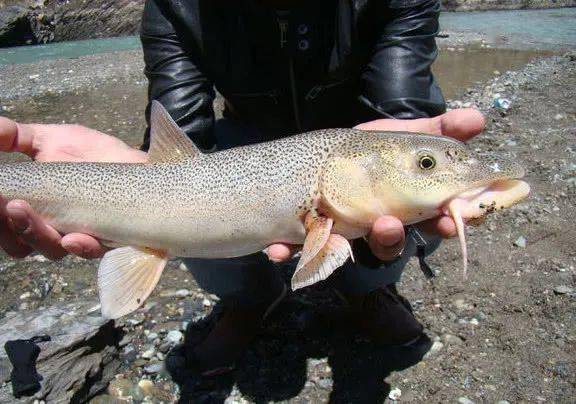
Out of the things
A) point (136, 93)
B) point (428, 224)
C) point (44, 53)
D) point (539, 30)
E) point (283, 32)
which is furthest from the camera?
point (44, 53)

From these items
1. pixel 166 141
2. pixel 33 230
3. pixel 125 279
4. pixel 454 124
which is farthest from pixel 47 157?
pixel 454 124

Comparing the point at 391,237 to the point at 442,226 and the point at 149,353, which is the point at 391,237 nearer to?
the point at 442,226

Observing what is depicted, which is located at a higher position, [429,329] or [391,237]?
[391,237]

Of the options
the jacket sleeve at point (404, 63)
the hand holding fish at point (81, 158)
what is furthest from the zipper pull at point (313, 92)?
the hand holding fish at point (81, 158)

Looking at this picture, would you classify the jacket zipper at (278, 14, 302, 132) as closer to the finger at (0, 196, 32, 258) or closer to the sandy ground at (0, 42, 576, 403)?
the sandy ground at (0, 42, 576, 403)

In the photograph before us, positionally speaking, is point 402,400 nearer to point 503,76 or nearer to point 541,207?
point 541,207

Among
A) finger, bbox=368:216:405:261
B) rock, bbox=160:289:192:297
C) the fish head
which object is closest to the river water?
rock, bbox=160:289:192:297

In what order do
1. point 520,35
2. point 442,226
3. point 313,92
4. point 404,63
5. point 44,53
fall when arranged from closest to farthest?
point 442,226
point 404,63
point 313,92
point 520,35
point 44,53
